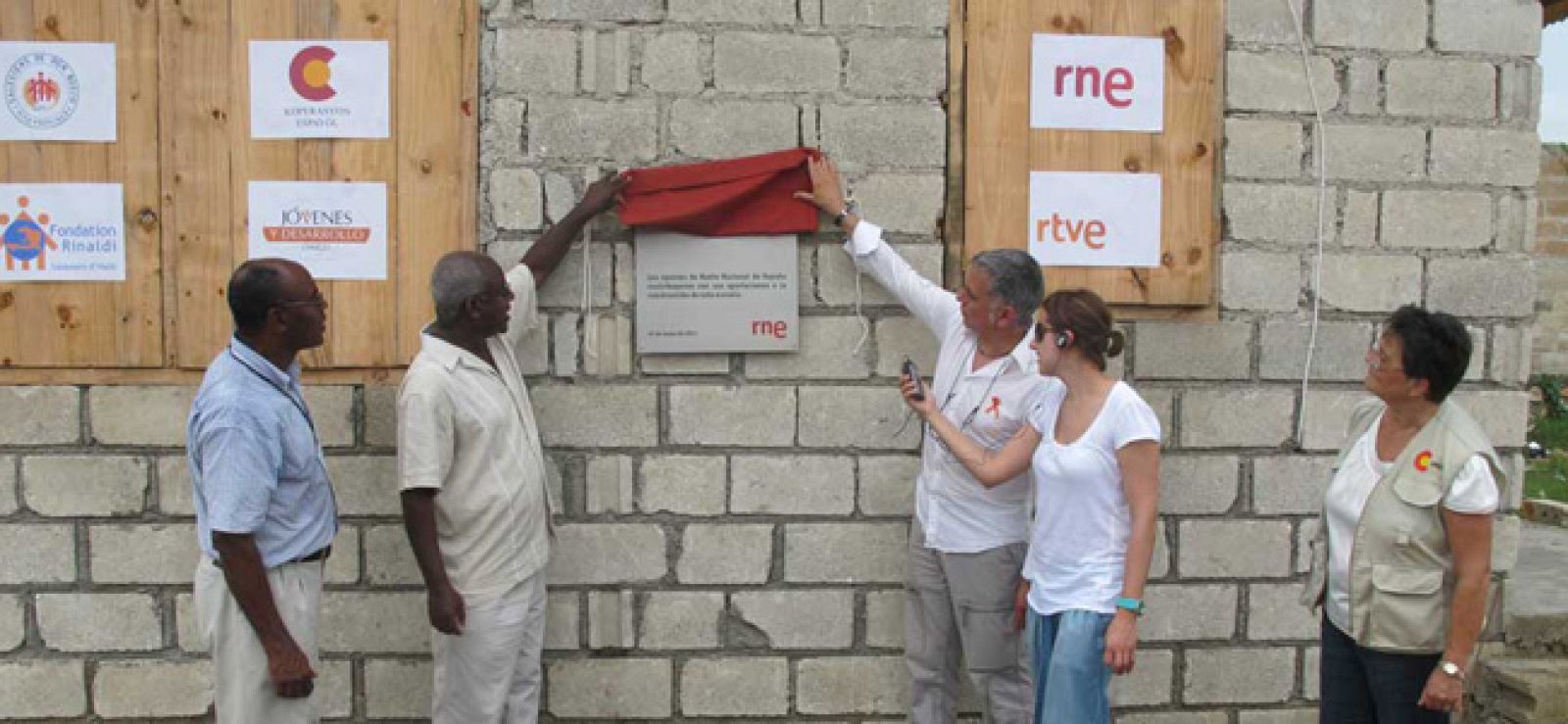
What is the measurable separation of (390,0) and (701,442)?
6.15 feet

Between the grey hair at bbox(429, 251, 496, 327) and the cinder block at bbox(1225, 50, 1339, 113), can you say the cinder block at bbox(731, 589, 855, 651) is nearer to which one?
the grey hair at bbox(429, 251, 496, 327)

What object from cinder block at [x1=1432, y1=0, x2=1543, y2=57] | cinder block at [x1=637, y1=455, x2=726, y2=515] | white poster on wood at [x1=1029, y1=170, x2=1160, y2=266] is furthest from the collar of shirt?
cinder block at [x1=1432, y1=0, x2=1543, y2=57]

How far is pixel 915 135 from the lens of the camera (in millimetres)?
3984

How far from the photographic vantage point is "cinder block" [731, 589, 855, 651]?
4016 millimetres

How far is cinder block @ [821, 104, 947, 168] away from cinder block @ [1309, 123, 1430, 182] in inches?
56.3

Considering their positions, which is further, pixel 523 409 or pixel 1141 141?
pixel 1141 141

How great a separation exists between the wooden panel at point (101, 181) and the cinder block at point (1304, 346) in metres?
3.97

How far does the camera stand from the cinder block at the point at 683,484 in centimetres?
395

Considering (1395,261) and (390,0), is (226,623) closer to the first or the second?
(390,0)

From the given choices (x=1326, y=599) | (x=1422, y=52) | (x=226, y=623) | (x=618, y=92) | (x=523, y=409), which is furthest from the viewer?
(x=1422, y=52)

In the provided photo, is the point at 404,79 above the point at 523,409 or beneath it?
above

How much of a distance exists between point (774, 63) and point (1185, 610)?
2.48 meters

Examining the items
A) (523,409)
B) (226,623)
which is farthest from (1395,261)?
(226,623)

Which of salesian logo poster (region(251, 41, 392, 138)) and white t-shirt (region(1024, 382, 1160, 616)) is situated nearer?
white t-shirt (region(1024, 382, 1160, 616))
